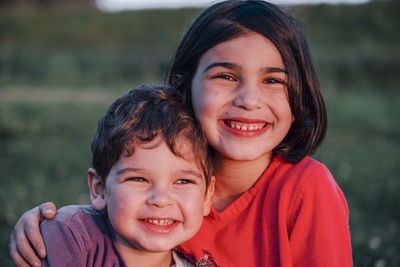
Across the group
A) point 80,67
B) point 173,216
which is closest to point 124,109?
point 173,216

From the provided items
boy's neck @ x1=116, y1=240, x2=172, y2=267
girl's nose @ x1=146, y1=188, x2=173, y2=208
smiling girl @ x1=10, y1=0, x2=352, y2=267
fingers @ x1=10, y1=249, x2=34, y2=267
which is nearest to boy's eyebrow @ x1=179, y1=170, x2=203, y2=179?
girl's nose @ x1=146, y1=188, x2=173, y2=208

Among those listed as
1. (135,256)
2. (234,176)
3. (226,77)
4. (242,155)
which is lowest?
(135,256)

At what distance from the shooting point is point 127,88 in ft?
42.7

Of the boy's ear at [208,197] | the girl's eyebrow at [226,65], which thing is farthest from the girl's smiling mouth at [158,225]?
the girl's eyebrow at [226,65]

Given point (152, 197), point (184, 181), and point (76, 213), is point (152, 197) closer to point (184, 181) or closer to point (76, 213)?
point (184, 181)

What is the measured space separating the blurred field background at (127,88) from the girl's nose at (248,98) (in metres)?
0.70

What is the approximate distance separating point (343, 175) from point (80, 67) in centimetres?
1453

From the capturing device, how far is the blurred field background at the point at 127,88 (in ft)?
13.7

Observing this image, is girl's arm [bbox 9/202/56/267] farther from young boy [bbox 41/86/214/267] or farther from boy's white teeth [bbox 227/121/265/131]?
boy's white teeth [bbox 227/121/265/131]

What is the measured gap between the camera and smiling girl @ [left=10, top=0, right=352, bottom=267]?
6.80 feet

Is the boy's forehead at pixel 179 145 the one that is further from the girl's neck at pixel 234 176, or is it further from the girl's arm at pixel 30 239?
the girl's arm at pixel 30 239

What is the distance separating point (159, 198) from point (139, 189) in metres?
0.10

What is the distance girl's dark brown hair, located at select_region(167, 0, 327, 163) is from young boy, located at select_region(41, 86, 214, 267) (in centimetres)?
39

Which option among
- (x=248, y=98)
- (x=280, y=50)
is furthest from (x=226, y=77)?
(x=280, y=50)
